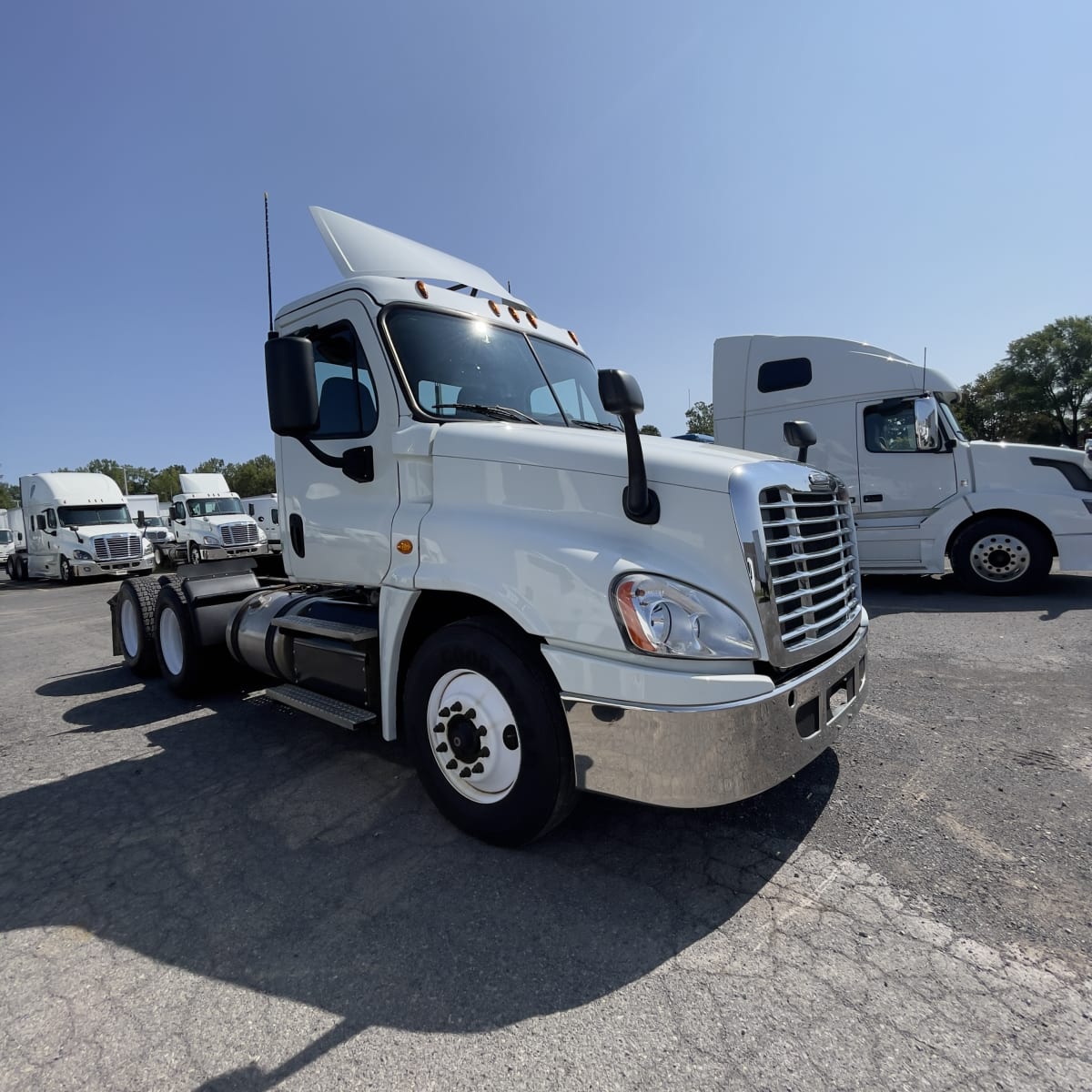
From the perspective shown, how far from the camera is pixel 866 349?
9078mm

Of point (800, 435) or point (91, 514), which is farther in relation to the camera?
point (91, 514)

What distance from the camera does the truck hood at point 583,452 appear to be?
257 cm

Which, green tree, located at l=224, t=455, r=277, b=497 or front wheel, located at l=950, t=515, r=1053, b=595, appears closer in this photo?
front wheel, located at l=950, t=515, r=1053, b=595

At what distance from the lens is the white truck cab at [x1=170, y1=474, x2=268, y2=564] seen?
876 inches

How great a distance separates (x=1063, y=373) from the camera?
44406 millimetres

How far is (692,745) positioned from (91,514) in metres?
24.1

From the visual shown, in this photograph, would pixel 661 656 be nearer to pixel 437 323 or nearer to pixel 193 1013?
pixel 193 1013

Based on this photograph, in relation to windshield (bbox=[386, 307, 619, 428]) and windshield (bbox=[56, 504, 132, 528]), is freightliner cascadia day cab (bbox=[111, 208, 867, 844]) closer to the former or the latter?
windshield (bbox=[386, 307, 619, 428])

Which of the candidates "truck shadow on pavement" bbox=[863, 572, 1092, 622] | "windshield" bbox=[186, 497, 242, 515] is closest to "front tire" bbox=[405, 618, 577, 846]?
"truck shadow on pavement" bbox=[863, 572, 1092, 622]

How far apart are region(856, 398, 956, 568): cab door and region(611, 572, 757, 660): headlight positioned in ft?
25.3

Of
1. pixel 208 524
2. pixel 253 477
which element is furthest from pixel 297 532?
pixel 253 477

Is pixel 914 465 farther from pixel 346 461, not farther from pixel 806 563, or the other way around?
pixel 346 461

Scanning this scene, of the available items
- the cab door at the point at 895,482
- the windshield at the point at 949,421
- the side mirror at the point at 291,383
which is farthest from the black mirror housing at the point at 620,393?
the windshield at the point at 949,421

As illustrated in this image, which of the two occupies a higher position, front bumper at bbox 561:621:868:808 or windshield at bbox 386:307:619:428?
windshield at bbox 386:307:619:428
